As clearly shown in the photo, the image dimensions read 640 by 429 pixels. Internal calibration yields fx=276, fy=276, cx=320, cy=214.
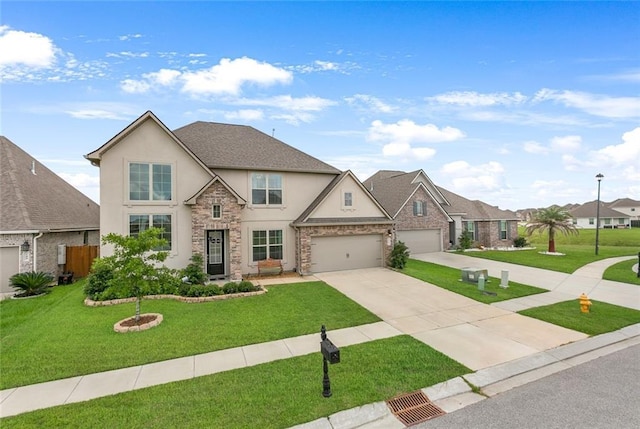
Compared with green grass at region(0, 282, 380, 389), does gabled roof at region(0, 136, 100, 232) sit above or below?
above

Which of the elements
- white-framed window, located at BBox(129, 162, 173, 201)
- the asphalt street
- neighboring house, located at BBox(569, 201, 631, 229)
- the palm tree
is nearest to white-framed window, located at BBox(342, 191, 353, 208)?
white-framed window, located at BBox(129, 162, 173, 201)

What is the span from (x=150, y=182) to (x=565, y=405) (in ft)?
50.9

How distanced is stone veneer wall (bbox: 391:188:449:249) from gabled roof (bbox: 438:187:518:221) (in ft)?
7.94

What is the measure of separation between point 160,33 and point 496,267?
71.9ft

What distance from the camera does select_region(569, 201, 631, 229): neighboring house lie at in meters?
56.1

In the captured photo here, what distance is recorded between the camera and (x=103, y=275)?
429 inches

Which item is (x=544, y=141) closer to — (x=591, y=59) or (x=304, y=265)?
(x=591, y=59)

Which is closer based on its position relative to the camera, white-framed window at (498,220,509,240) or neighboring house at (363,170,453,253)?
neighboring house at (363,170,453,253)

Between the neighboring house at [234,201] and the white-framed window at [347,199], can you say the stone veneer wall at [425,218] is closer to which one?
the neighboring house at [234,201]

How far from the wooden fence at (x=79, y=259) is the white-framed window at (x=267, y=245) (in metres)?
8.73

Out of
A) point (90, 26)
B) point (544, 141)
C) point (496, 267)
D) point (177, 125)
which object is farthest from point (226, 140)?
point (544, 141)

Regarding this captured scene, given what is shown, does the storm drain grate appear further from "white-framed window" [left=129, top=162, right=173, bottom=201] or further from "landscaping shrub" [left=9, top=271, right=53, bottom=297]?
"landscaping shrub" [left=9, top=271, right=53, bottom=297]

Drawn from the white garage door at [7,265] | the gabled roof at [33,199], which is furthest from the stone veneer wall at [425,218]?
the white garage door at [7,265]

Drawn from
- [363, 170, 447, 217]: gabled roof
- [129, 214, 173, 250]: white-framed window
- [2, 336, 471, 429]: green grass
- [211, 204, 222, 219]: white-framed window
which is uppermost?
[363, 170, 447, 217]: gabled roof
